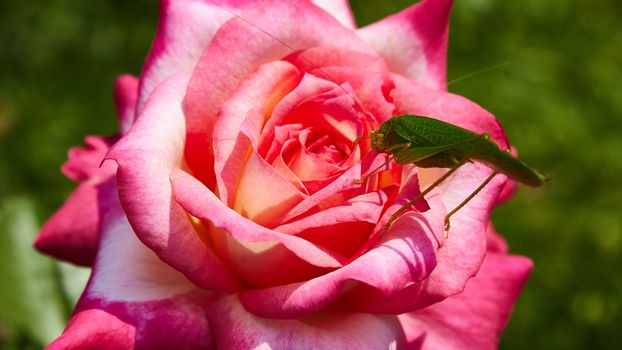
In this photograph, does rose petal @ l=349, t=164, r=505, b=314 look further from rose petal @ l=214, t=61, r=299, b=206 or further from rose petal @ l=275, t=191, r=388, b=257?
rose petal @ l=214, t=61, r=299, b=206

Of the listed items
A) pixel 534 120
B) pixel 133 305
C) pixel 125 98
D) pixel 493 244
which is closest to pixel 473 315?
pixel 493 244

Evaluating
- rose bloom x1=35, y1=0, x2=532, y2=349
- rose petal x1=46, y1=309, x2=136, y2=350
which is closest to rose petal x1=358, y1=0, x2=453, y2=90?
rose bloom x1=35, y1=0, x2=532, y2=349

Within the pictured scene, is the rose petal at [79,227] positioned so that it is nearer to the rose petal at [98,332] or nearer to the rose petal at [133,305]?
the rose petal at [133,305]

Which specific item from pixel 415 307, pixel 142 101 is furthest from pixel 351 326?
pixel 142 101

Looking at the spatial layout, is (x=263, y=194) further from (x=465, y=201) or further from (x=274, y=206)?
(x=465, y=201)

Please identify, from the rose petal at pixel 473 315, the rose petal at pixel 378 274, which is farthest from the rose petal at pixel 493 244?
the rose petal at pixel 378 274
